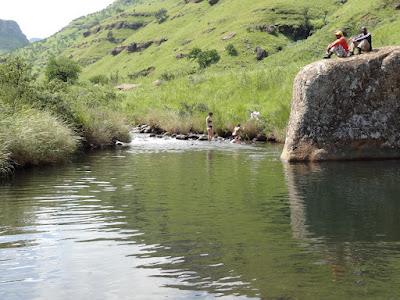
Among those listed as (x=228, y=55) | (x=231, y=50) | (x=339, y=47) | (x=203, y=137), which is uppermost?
(x=231, y=50)

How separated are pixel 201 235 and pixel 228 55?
100844mm

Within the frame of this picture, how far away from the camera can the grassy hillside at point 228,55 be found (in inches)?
1934

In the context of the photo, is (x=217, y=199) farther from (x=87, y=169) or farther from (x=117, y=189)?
(x=87, y=169)

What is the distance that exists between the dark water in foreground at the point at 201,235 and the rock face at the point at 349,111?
4.47 m

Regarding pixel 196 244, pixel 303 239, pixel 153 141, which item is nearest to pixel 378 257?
pixel 303 239

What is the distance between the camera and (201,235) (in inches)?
473

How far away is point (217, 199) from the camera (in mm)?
16688

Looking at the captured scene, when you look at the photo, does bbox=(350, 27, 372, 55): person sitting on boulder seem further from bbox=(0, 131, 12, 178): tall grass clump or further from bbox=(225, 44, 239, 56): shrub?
bbox=(225, 44, 239, 56): shrub

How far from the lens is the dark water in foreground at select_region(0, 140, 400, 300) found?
8.66 m

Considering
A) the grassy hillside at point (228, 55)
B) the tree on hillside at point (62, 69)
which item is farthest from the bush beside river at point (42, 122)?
the tree on hillside at point (62, 69)

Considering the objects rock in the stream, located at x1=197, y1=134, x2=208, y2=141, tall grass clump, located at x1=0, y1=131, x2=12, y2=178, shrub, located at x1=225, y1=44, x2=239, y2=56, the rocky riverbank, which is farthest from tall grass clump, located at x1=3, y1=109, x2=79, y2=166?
shrub, located at x1=225, y1=44, x2=239, y2=56

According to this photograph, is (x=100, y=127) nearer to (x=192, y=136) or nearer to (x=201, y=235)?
(x=192, y=136)

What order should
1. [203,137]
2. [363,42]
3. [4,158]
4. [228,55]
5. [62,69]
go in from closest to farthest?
[4,158] < [363,42] < [203,137] < [62,69] < [228,55]

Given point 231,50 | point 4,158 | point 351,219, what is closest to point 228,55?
point 231,50
